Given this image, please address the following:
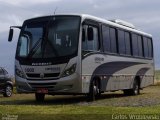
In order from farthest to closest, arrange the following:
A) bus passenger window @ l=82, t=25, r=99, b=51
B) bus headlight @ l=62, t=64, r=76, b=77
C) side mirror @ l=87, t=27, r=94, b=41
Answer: side mirror @ l=87, t=27, r=94, b=41, bus passenger window @ l=82, t=25, r=99, b=51, bus headlight @ l=62, t=64, r=76, b=77

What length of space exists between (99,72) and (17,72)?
3.60 m

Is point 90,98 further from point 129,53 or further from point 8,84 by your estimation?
point 8,84

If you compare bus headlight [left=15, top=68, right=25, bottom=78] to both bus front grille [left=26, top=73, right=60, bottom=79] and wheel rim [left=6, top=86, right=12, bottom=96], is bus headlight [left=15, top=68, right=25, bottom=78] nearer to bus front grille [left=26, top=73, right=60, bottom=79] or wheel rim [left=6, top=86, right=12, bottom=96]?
bus front grille [left=26, top=73, right=60, bottom=79]

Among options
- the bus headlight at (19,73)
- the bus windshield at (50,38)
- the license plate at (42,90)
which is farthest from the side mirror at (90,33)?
the bus headlight at (19,73)

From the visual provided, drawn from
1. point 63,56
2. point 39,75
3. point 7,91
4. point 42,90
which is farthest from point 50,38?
point 7,91

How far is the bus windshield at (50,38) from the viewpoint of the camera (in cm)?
→ 2066

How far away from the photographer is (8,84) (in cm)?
3009

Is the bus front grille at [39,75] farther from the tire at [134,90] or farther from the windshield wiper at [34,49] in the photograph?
the tire at [134,90]

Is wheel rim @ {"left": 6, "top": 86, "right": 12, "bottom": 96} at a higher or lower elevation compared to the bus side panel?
lower

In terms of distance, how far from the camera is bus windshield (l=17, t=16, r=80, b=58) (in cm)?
2066

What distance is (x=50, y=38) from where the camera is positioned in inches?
827

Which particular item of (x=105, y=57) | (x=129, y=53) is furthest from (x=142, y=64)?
(x=105, y=57)

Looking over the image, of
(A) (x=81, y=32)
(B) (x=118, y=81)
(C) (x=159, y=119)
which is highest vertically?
(A) (x=81, y=32)

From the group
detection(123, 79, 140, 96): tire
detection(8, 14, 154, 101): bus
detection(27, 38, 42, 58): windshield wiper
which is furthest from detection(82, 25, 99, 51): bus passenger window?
detection(123, 79, 140, 96): tire
